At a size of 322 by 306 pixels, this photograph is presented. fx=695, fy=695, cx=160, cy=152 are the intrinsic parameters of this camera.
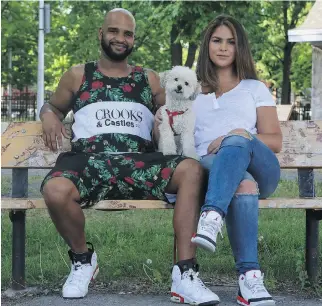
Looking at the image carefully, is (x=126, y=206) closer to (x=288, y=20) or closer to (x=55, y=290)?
(x=55, y=290)

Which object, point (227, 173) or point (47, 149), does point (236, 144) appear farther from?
point (47, 149)

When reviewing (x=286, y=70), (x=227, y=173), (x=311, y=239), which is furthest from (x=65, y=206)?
(x=286, y=70)

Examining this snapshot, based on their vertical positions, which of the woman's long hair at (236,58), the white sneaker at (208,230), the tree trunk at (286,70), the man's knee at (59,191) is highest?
the tree trunk at (286,70)

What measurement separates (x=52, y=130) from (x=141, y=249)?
139cm

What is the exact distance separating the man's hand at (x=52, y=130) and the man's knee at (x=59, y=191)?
597 mm

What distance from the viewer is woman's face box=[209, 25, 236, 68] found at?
412cm

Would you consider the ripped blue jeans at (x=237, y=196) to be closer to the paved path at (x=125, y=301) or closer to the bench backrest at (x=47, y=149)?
the paved path at (x=125, y=301)

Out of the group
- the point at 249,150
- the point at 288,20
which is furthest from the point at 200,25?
the point at 249,150

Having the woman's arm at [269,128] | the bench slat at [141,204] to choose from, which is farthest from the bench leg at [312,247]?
the woman's arm at [269,128]

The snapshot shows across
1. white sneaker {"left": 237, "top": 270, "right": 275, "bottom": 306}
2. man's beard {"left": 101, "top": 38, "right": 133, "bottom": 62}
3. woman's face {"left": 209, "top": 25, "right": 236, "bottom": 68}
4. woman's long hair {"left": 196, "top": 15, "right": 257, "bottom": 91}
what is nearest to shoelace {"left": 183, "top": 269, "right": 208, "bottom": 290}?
white sneaker {"left": 237, "top": 270, "right": 275, "bottom": 306}

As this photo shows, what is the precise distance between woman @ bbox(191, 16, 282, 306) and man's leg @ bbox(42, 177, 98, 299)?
0.70 metres

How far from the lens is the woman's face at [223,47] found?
4125mm

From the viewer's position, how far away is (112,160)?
384 centimetres

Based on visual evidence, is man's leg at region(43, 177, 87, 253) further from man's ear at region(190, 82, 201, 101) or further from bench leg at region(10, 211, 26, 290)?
man's ear at region(190, 82, 201, 101)
